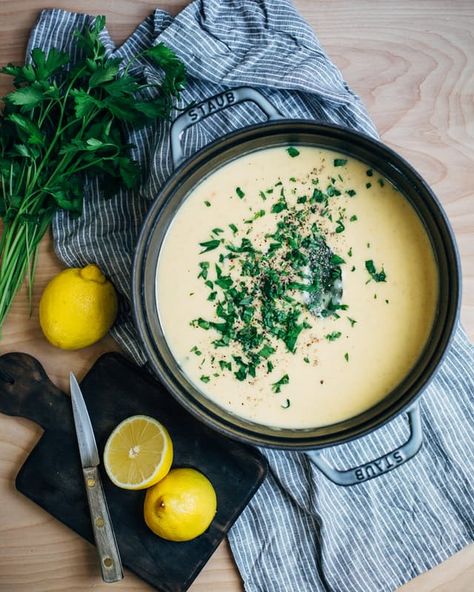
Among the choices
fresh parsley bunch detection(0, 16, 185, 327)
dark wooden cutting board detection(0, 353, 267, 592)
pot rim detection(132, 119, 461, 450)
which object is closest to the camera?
pot rim detection(132, 119, 461, 450)

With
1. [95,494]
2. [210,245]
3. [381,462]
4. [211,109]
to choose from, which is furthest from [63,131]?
[381,462]

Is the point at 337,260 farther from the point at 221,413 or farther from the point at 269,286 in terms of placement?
the point at 221,413

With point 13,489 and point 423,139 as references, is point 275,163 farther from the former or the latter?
point 13,489

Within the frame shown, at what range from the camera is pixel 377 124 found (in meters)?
1.69

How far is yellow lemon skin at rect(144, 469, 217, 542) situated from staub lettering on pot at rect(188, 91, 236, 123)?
90cm

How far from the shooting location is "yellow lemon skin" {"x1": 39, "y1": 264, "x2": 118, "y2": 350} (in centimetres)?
156

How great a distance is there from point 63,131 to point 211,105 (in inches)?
14.9

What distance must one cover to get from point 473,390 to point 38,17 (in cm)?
154

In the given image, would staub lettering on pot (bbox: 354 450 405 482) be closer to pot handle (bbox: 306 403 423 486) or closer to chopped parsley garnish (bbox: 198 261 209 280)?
pot handle (bbox: 306 403 423 486)

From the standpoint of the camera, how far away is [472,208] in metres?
1.67

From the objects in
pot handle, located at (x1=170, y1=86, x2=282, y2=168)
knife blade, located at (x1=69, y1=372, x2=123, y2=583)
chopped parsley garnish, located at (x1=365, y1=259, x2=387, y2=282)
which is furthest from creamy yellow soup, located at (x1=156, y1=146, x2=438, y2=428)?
knife blade, located at (x1=69, y1=372, x2=123, y2=583)

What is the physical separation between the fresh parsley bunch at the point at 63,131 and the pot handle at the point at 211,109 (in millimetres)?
55

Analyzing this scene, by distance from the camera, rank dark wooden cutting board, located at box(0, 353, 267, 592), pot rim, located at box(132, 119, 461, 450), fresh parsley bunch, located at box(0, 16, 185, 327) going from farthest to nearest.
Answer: dark wooden cutting board, located at box(0, 353, 267, 592), fresh parsley bunch, located at box(0, 16, 185, 327), pot rim, located at box(132, 119, 461, 450)

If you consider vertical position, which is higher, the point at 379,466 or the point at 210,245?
the point at 210,245
